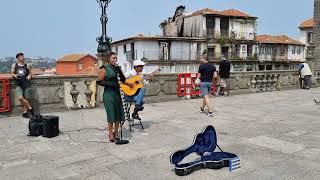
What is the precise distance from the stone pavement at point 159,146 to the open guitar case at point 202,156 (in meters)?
0.11

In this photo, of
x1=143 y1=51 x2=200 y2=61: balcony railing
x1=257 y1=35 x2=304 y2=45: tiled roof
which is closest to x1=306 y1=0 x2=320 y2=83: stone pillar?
x1=143 y1=51 x2=200 y2=61: balcony railing

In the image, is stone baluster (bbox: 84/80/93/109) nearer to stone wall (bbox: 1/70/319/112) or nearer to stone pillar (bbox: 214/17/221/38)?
stone wall (bbox: 1/70/319/112)

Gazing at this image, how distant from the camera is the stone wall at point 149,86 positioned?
10.1m

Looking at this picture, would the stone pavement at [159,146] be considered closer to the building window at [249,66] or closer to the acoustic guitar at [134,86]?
the acoustic guitar at [134,86]

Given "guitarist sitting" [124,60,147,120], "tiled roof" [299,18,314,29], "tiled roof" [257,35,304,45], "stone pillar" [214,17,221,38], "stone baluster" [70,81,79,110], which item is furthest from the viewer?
"tiled roof" [299,18,314,29]

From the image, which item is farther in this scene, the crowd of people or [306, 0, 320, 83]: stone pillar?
[306, 0, 320, 83]: stone pillar

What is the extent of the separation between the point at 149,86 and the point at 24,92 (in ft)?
15.0

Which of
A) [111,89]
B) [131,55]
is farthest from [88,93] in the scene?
[131,55]

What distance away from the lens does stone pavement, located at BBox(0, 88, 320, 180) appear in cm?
478

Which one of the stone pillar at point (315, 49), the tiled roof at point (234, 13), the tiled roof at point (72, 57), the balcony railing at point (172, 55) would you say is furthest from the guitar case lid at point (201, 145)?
the tiled roof at point (72, 57)

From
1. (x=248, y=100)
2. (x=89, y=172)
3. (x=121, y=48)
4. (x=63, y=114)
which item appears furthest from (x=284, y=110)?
(x=121, y=48)

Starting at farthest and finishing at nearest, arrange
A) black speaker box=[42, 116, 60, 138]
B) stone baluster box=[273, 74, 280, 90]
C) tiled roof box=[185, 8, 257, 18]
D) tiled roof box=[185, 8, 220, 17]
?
tiled roof box=[185, 8, 257, 18], tiled roof box=[185, 8, 220, 17], stone baluster box=[273, 74, 280, 90], black speaker box=[42, 116, 60, 138]

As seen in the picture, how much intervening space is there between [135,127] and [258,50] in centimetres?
4673

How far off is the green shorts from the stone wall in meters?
0.37
